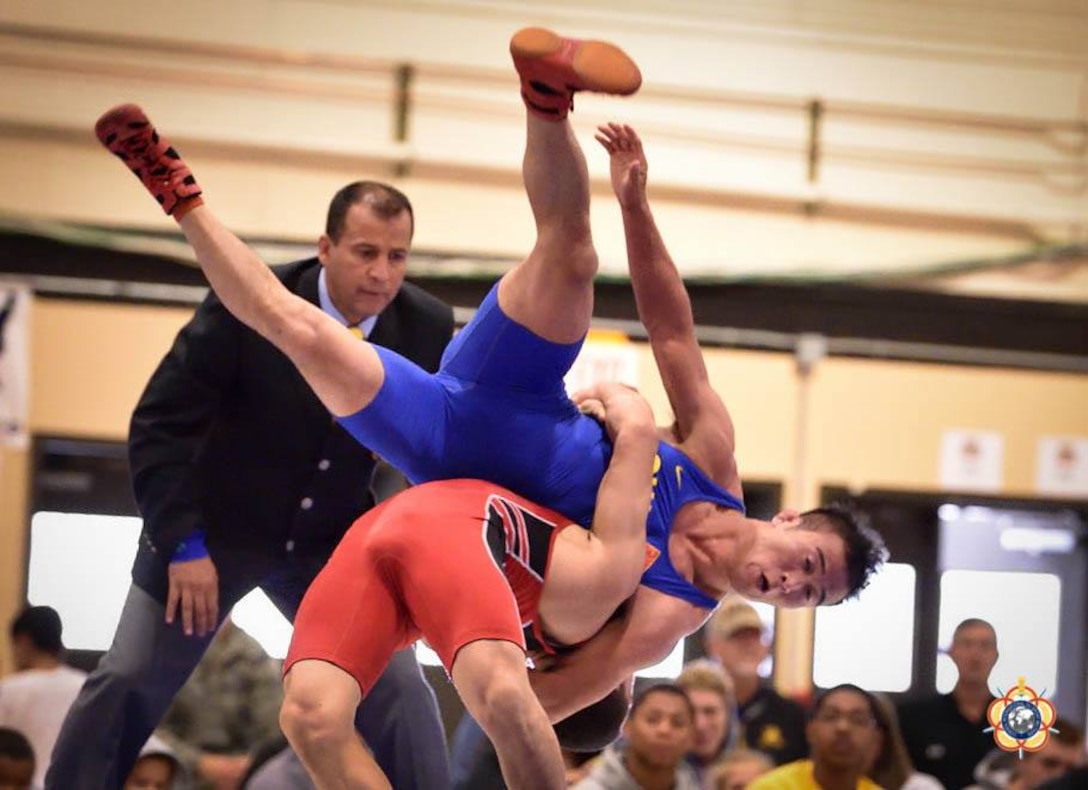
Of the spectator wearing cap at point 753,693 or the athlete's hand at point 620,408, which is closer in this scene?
the athlete's hand at point 620,408

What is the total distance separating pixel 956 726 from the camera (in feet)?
18.7

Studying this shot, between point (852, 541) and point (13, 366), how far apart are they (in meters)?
4.56

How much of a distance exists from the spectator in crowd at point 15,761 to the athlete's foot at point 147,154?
2.19m

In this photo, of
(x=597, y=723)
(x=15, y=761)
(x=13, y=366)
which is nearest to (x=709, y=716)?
(x=597, y=723)

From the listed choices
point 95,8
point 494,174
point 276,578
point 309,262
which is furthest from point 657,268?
point 95,8

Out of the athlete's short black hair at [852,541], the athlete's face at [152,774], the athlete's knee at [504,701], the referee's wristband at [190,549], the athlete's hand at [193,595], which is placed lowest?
the athlete's face at [152,774]

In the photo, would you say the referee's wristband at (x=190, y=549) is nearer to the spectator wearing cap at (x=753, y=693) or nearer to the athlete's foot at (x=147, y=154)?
the athlete's foot at (x=147, y=154)

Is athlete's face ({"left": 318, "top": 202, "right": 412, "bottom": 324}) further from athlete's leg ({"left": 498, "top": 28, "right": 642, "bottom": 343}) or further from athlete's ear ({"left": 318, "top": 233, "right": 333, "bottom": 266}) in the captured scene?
athlete's leg ({"left": 498, "top": 28, "right": 642, "bottom": 343})

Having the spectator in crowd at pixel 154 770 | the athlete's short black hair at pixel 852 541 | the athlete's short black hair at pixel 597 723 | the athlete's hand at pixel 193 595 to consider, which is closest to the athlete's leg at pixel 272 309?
the athlete's hand at pixel 193 595

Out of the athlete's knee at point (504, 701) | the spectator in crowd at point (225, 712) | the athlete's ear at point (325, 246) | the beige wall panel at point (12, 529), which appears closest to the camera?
the athlete's knee at point (504, 701)

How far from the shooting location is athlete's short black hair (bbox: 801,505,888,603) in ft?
11.7

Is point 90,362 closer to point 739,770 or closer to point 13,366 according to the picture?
point 13,366

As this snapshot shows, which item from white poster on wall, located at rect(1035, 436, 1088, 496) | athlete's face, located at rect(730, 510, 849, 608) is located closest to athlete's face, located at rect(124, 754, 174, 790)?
athlete's face, located at rect(730, 510, 849, 608)

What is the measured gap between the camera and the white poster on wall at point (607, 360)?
7.26 meters
